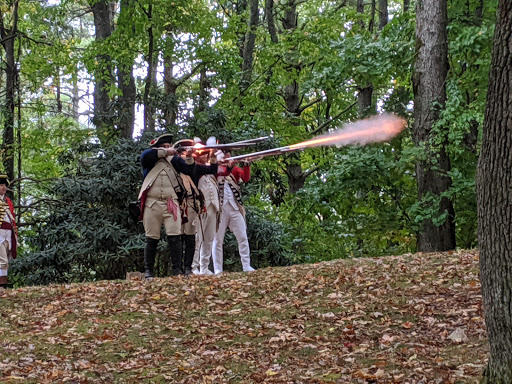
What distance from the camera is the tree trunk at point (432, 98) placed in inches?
575

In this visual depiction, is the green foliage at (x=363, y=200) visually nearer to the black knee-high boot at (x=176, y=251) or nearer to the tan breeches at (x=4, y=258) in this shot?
the black knee-high boot at (x=176, y=251)

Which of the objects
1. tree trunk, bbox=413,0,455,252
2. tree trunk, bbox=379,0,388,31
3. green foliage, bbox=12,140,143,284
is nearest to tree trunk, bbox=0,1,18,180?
green foliage, bbox=12,140,143,284

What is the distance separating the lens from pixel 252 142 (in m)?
12.6

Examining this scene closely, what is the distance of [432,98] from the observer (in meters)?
14.7

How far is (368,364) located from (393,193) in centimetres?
1016

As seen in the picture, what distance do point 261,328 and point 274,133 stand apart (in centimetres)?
1485

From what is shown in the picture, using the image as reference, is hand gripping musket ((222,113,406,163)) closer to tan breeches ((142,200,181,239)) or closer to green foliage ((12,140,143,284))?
green foliage ((12,140,143,284))

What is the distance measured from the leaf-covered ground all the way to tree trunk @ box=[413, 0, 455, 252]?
378cm

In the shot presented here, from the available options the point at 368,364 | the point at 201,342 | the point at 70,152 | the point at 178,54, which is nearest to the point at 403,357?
the point at 368,364

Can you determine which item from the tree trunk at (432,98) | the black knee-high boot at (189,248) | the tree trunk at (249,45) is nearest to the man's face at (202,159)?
the black knee-high boot at (189,248)

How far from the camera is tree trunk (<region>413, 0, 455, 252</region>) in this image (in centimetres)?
1459

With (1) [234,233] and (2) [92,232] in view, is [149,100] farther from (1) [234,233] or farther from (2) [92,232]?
(1) [234,233]

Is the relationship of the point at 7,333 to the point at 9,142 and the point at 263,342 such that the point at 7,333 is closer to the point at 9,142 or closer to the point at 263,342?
the point at 263,342

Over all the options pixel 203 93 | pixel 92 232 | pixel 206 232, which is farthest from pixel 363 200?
pixel 92 232
